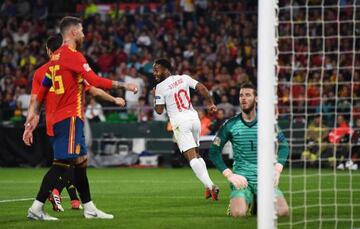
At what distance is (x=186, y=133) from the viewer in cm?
1382

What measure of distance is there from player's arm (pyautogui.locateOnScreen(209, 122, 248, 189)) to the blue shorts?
1.50 metres

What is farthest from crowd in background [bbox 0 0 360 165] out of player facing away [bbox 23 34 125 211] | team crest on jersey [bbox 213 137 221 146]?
team crest on jersey [bbox 213 137 221 146]

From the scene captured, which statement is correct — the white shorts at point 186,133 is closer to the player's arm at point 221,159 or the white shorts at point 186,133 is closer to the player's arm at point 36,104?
the player's arm at point 221,159

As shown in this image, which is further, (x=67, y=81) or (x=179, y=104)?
(x=179, y=104)

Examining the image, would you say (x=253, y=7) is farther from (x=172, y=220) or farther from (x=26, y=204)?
(x=172, y=220)

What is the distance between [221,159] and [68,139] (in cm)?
174

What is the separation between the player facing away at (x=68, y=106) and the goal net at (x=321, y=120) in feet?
7.35

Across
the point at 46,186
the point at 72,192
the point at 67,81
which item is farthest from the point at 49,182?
the point at 72,192

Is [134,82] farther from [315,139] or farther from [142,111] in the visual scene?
[315,139]

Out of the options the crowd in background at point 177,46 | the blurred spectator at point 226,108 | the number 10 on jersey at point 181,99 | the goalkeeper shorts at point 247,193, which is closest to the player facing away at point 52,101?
the goalkeeper shorts at point 247,193

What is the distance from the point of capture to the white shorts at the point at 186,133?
13773 millimetres

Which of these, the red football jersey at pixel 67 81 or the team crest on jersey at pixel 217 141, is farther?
the team crest on jersey at pixel 217 141

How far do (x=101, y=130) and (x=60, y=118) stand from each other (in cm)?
1487

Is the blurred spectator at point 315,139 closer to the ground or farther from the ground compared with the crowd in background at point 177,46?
closer to the ground
